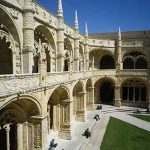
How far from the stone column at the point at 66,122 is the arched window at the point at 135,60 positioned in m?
19.2

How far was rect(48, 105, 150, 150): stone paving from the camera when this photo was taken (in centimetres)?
1814

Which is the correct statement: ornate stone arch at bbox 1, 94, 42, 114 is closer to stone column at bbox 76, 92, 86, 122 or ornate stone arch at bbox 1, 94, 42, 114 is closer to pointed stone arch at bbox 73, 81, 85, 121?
pointed stone arch at bbox 73, 81, 85, 121

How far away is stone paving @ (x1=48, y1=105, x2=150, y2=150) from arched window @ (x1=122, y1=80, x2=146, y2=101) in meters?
2.22

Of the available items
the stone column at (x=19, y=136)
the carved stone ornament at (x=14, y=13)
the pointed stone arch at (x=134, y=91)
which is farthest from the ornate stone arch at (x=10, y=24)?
the pointed stone arch at (x=134, y=91)

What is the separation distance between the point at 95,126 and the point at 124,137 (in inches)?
172

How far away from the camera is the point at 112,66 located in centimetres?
3744

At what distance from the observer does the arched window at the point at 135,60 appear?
35297mm

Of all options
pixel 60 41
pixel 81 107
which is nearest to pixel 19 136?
pixel 60 41

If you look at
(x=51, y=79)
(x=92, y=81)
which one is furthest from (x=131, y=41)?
(x=51, y=79)

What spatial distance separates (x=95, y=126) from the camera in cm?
2411

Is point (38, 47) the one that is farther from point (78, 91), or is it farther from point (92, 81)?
point (92, 81)

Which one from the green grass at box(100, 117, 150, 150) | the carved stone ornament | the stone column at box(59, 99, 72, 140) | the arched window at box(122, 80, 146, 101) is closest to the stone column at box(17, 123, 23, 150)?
the stone column at box(59, 99, 72, 140)

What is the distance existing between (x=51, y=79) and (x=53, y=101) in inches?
200

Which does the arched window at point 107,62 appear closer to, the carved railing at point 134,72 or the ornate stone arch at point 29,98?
the carved railing at point 134,72
